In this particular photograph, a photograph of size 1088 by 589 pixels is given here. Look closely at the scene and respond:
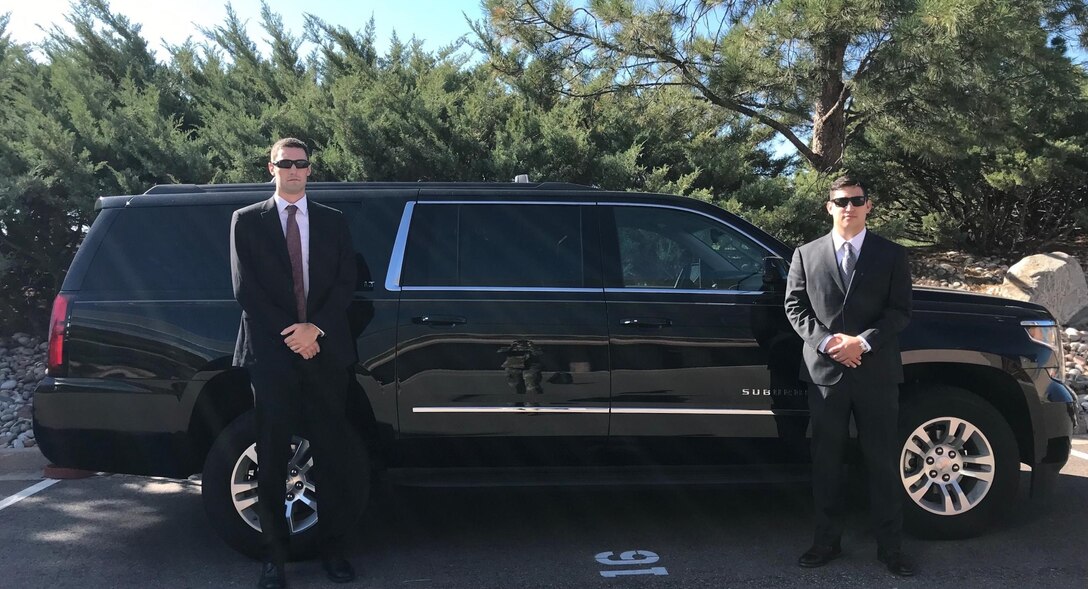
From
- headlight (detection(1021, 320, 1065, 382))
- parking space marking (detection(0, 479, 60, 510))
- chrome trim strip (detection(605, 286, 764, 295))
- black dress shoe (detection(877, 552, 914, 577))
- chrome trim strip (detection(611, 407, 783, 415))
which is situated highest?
chrome trim strip (detection(605, 286, 764, 295))

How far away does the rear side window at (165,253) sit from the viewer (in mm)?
3883

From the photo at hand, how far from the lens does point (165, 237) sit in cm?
397

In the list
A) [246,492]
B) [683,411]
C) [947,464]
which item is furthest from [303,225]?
[947,464]

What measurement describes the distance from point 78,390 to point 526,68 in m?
6.64

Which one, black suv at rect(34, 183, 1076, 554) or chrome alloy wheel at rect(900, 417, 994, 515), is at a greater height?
black suv at rect(34, 183, 1076, 554)

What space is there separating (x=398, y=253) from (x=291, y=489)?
1.30 m

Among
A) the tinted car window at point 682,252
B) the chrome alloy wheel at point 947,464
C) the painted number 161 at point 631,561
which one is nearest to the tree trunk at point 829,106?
the tinted car window at point 682,252

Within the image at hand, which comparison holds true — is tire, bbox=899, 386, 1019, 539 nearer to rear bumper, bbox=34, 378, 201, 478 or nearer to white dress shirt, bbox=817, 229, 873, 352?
white dress shirt, bbox=817, 229, 873, 352

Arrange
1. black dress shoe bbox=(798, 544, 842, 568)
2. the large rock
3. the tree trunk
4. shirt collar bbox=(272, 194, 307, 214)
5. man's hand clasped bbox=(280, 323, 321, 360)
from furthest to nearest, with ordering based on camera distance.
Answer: the large rock, the tree trunk, black dress shoe bbox=(798, 544, 842, 568), shirt collar bbox=(272, 194, 307, 214), man's hand clasped bbox=(280, 323, 321, 360)

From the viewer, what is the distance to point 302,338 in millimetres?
3420

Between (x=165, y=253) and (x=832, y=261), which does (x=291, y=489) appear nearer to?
(x=165, y=253)

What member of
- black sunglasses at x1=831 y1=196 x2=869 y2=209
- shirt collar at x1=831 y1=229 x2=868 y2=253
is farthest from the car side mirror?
black sunglasses at x1=831 y1=196 x2=869 y2=209

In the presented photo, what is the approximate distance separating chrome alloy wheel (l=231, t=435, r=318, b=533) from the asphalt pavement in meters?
0.25

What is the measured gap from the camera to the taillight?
12.5 ft
